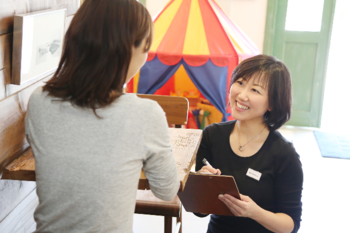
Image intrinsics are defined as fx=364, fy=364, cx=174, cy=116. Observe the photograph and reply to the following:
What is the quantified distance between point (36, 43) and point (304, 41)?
3.75 metres

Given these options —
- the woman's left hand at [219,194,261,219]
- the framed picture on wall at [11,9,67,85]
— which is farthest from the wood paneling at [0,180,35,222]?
the woman's left hand at [219,194,261,219]

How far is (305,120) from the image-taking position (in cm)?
462

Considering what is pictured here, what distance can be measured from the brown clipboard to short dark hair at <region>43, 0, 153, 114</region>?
414 millimetres

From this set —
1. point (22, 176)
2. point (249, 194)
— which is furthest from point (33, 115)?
point (249, 194)

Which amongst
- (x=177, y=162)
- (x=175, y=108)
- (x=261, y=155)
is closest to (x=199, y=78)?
(x=175, y=108)

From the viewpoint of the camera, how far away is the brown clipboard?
42.4 inches

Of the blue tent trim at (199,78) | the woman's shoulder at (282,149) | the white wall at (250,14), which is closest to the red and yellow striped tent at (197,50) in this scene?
the blue tent trim at (199,78)

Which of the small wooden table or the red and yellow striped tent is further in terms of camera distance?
the red and yellow striped tent

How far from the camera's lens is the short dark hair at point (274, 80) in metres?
1.33

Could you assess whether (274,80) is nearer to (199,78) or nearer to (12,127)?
(12,127)

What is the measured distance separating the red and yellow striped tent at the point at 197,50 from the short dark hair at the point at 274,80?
6.13 feet

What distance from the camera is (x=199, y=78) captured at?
3.29 meters

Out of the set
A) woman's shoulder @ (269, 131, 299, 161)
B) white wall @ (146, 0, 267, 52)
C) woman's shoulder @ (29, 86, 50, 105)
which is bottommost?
woman's shoulder @ (269, 131, 299, 161)

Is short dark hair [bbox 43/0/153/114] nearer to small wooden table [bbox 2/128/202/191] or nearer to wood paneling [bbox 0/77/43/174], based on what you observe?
small wooden table [bbox 2/128/202/191]
